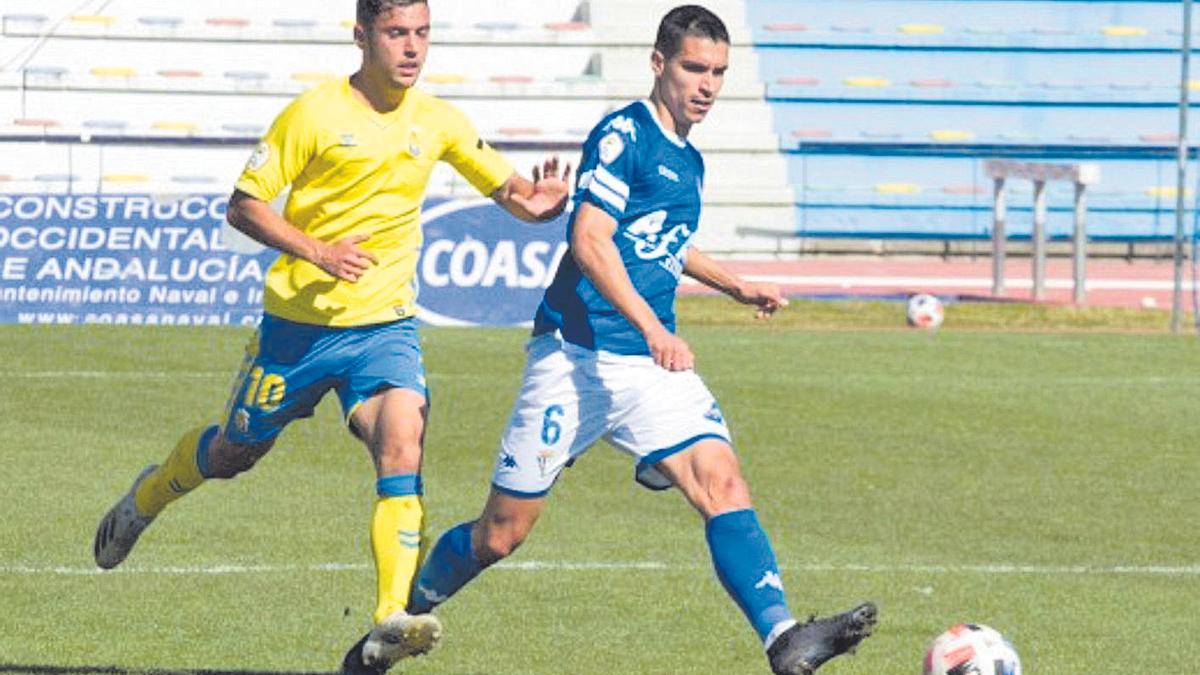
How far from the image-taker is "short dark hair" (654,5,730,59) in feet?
25.2

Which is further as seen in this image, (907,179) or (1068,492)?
(907,179)

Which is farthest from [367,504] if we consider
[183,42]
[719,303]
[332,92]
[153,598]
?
[183,42]

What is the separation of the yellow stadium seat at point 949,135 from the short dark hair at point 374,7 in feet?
87.7

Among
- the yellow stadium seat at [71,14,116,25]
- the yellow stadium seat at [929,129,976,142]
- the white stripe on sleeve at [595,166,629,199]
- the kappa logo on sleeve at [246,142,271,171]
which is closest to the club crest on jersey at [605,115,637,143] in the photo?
the white stripe on sleeve at [595,166,629,199]

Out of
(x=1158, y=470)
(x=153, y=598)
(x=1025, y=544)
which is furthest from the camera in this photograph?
(x=1158, y=470)

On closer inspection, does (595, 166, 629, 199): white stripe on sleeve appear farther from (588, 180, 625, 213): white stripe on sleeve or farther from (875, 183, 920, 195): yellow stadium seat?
(875, 183, 920, 195): yellow stadium seat

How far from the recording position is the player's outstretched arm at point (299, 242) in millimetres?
8047

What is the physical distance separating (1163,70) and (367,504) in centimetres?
2580

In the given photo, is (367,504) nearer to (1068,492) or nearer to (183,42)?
(1068,492)

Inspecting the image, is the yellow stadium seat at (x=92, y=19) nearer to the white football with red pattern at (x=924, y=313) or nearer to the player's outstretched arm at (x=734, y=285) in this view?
the white football with red pattern at (x=924, y=313)

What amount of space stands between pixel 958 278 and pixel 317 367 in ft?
77.4

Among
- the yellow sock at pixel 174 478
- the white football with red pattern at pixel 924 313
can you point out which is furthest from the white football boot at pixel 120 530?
the white football with red pattern at pixel 924 313

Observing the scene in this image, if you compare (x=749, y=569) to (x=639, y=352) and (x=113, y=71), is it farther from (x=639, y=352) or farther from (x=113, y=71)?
(x=113, y=71)

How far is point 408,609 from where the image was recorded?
8109mm
